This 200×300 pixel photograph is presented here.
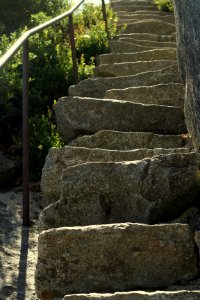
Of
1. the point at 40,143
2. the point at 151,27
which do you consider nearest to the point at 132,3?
the point at 151,27

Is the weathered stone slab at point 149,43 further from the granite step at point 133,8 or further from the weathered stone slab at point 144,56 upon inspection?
the granite step at point 133,8

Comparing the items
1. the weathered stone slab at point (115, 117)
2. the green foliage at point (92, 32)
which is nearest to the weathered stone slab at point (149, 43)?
the green foliage at point (92, 32)

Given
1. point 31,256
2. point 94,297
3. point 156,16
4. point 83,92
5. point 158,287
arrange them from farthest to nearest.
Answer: point 156,16, point 83,92, point 31,256, point 158,287, point 94,297

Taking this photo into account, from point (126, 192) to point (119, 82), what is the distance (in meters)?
2.64

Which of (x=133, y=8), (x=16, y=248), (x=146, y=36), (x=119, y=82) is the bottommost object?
(x=16, y=248)

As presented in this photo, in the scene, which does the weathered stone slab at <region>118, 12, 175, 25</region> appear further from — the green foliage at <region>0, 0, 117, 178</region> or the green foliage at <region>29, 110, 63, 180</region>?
the green foliage at <region>29, 110, 63, 180</region>

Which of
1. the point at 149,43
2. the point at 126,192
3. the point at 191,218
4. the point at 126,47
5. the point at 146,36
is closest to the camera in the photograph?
the point at 191,218

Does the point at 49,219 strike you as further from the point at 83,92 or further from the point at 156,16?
the point at 156,16

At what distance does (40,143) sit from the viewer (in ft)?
19.0

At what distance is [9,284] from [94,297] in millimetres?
1082

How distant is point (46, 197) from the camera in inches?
181

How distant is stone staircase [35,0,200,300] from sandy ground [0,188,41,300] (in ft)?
1.04

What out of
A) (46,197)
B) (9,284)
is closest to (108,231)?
(9,284)

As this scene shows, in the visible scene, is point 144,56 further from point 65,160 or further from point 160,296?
point 160,296
